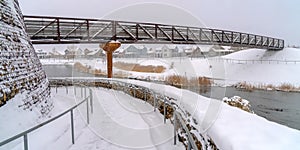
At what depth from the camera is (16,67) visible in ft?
17.7

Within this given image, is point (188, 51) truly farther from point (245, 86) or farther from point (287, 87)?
point (287, 87)

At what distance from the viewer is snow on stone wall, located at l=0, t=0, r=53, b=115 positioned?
4.90 meters

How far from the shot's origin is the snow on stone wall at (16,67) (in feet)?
16.1

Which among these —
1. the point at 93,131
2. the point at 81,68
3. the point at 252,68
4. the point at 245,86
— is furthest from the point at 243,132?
the point at 252,68

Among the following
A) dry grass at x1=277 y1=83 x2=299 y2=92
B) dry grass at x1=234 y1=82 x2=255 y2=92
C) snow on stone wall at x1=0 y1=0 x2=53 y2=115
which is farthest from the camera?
dry grass at x1=234 y1=82 x2=255 y2=92

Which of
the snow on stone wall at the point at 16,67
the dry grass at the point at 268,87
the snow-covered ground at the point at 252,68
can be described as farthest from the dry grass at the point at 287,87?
the snow on stone wall at the point at 16,67

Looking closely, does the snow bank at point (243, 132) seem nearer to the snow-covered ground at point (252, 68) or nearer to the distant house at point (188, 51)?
the distant house at point (188, 51)

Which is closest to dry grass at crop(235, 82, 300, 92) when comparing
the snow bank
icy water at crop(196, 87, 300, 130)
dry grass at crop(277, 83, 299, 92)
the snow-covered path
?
dry grass at crop(277, 83, 299, 92)

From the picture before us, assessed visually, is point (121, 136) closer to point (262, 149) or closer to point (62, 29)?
point (262, 149)

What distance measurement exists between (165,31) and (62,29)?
783cm

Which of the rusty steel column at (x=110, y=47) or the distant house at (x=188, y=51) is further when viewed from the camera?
the rusty steel column at (x=110, y=47)

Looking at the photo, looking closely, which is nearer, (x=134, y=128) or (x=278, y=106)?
(x=134, y=128)

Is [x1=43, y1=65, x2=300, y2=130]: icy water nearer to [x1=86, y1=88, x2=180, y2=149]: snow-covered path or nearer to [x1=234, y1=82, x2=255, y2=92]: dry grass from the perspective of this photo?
[x1=234, y1=82, x2=255, y2=92]: dry grass

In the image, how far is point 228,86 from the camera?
79.1 feet
